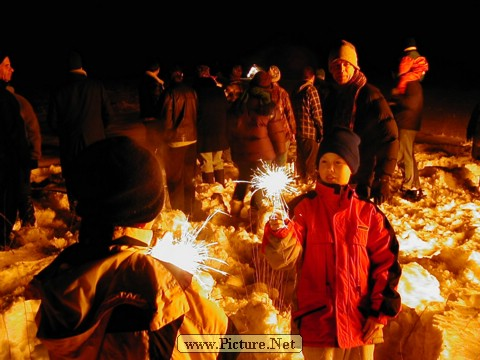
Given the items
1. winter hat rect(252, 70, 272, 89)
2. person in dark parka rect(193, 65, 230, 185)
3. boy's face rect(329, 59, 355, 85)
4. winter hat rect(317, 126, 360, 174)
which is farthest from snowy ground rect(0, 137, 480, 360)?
boy's face rect(329, 59, 355, 85)

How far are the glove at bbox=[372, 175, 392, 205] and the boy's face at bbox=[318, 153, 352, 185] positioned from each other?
2.00 metres

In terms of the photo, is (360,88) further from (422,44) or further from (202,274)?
(422,44)

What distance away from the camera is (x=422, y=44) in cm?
3322

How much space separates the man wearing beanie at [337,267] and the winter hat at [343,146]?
17 centimetres

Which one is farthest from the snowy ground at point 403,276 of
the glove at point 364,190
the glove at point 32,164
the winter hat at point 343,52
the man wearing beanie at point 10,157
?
the winter hat at point 343,52

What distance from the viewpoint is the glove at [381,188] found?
4.78 meters

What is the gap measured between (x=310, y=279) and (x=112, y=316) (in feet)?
4.68

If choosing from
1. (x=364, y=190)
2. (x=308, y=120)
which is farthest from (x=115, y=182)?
(x=308, y=120)

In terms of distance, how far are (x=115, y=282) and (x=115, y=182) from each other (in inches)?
13.9

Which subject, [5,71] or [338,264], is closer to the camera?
[338,264]

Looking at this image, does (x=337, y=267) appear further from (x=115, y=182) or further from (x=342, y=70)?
(x=342, y=70)

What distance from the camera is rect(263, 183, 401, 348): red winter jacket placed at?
8.66 ft

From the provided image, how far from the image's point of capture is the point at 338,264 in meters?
2.68

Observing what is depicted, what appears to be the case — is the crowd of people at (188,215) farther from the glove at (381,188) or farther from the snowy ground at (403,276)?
the snowy ground at (403,276)
